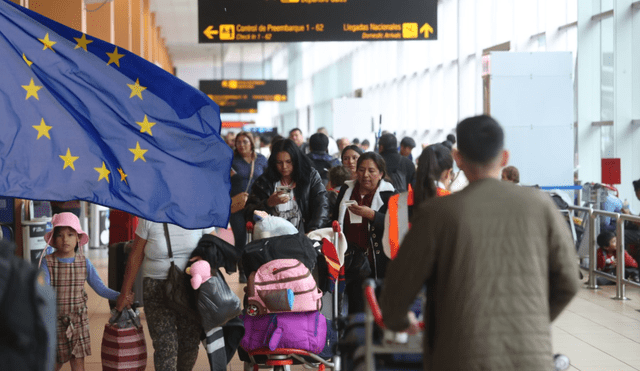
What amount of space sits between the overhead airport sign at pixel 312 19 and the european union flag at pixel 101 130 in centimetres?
808

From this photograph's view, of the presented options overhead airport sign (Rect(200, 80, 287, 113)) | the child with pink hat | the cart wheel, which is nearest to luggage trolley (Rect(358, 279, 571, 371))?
the cart wheel

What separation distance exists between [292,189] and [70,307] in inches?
86.2

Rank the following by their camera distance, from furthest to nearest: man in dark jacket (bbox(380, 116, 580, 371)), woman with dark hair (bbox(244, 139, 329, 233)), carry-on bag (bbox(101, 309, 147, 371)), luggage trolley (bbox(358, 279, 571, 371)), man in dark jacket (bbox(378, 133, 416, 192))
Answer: man in dark jacket (bbox(378, 133, 416, 192)) → woman with dark hair (bbox(244, 139, 329, 233)) → carry-on bag (bbox(101, 309, 147, 371)) → luggage trolley (bbox(358, 279, 571, 371)) → man in dark jacket (bbox(380, 116, 580, 371))

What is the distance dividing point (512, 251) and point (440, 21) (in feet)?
64.0

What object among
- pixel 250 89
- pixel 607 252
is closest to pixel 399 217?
pixel 607 252

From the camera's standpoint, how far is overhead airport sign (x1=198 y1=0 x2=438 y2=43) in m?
13.1

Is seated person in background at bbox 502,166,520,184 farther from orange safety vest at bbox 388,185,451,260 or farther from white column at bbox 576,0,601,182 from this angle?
orange safety vest at bbox 388,185,451,260

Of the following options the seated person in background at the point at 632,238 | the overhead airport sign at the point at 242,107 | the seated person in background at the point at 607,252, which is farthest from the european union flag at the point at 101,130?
the overhead airport sign at the point at 242,107

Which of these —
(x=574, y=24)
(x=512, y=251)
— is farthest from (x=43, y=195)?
(x=574, y=24)

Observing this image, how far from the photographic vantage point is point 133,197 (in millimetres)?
4801

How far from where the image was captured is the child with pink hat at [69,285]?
5.33m

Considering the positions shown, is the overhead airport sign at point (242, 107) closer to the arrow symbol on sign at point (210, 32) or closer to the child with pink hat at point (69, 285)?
the arrow symbol on sign at point (210, 32)

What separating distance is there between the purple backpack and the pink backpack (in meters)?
0.05

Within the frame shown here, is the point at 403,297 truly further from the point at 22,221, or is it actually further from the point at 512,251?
the point at 22,221
